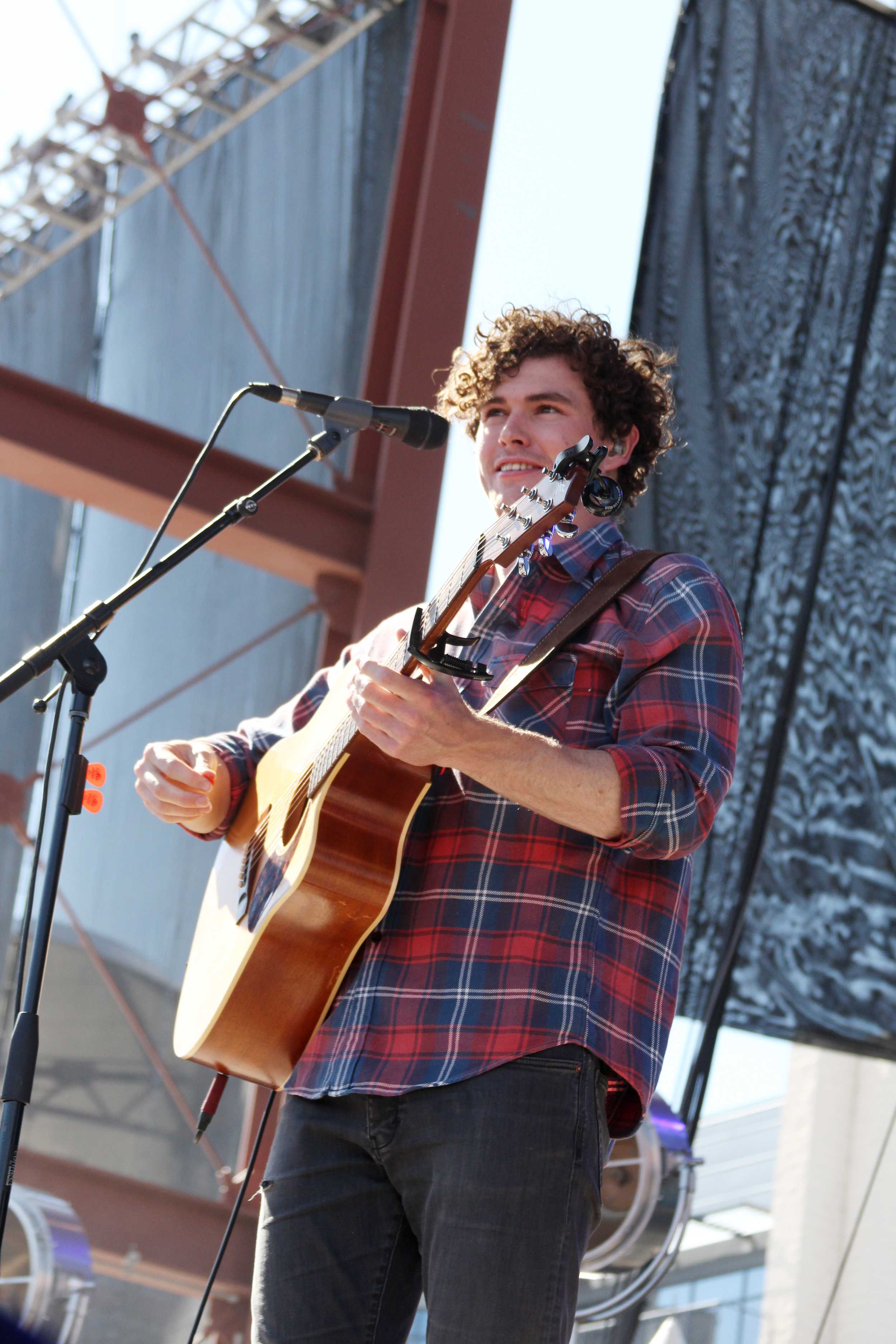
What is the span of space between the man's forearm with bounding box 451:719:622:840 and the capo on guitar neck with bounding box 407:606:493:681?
59mm

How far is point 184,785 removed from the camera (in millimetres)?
1984

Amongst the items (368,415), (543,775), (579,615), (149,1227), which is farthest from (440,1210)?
(149,1227)

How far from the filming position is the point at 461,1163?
1.43 m

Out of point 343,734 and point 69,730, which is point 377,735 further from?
point 69,730

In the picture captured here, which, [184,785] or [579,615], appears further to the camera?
[184,785]

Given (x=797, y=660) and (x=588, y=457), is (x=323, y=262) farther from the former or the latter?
(x=588, y=457)

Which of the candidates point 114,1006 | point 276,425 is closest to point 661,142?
point 276,425

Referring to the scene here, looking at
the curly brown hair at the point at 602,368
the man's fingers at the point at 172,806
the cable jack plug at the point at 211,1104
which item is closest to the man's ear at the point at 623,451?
the curly brown hair at the point at 602,368

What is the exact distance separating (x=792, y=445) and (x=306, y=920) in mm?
2967

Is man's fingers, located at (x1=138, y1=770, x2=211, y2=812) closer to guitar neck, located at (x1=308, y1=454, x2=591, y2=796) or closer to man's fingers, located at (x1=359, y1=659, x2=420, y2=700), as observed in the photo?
guitar neck, located at (x1=308, y1=454, x2=591, y2=796)

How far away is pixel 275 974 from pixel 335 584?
93.4 inches

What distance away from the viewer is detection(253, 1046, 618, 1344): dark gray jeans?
140 centimetres

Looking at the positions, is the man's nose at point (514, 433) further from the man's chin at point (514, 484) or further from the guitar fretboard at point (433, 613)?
the guitar fretboard at point (433, 613)

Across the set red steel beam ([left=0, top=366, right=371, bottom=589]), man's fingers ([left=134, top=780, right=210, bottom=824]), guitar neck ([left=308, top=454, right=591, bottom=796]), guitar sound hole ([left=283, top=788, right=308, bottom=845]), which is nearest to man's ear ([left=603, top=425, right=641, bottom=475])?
guitar neck ([left=308, top=454, right=591, bottom=796])
